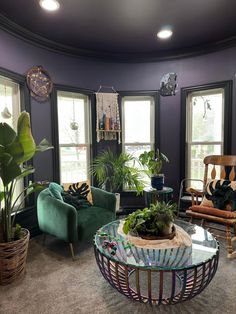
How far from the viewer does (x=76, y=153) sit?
3.76m

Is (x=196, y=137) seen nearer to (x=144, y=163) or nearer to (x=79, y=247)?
(x=144, y=163)

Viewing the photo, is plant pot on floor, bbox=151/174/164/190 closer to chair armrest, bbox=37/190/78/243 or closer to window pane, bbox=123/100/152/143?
window pane, bbox=123/100/152/143

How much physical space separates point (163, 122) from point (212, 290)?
260 centimetres

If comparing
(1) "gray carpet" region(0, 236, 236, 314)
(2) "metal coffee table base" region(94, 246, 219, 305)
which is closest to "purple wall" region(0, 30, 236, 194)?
(1) "gray carpet" region(0, 236, 236, 314)

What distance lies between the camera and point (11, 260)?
6.82ft

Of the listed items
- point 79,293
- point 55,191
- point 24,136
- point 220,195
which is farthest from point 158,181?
point 24,136

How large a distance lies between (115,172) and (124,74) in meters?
1.70

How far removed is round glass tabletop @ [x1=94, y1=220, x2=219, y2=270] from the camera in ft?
5.58

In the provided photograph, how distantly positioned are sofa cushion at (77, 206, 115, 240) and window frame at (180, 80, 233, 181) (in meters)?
1.64

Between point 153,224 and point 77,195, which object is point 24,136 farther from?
point 153,224

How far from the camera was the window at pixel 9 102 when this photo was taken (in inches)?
111

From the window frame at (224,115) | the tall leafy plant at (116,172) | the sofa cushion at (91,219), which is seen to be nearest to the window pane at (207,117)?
the window frame at (224,115)

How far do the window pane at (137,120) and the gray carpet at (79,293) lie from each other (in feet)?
7.24

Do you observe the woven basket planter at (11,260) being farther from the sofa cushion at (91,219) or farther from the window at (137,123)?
the window at (137,123)
